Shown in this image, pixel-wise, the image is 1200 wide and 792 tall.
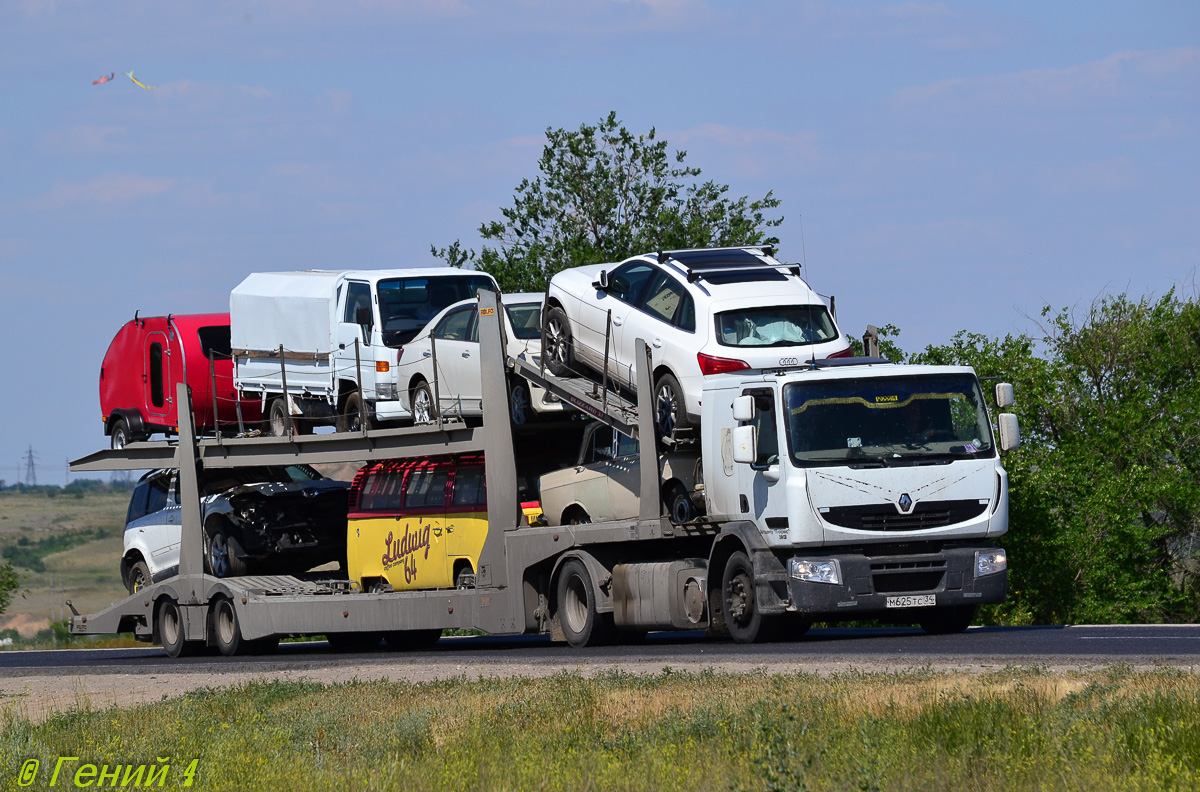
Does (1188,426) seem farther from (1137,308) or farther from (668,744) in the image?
(668,744)

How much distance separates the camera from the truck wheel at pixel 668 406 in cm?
1636

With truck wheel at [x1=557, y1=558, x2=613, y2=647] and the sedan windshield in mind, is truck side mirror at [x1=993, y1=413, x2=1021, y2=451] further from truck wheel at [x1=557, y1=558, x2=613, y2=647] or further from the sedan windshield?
truck wheel at [x1=557, y1=558, x2=613, y2=647]

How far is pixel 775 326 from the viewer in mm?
16516

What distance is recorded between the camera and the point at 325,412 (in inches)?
858

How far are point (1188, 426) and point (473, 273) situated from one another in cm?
1879

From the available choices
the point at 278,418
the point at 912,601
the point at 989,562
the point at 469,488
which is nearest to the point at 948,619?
the point at 989,562

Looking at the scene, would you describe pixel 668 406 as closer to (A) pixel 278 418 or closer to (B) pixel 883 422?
(B) pixel 883 422

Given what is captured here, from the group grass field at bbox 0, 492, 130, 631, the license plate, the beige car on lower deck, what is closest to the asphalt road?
the license plate

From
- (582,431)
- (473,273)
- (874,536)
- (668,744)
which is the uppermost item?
(473,273)

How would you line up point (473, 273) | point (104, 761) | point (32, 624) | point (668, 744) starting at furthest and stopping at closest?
point (32, 624)
point (473, 273)
point (104, 761)
point (668, 744)

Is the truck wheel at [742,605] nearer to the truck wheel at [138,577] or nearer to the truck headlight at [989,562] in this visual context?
the truck headlight at [989,562]

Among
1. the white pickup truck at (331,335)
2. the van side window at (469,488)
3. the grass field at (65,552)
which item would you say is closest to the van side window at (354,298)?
the white pickup truck at (331,335)

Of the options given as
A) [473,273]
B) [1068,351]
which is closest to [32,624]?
[1068,351]

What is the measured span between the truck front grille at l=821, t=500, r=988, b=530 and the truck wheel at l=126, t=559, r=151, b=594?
1279 cm
